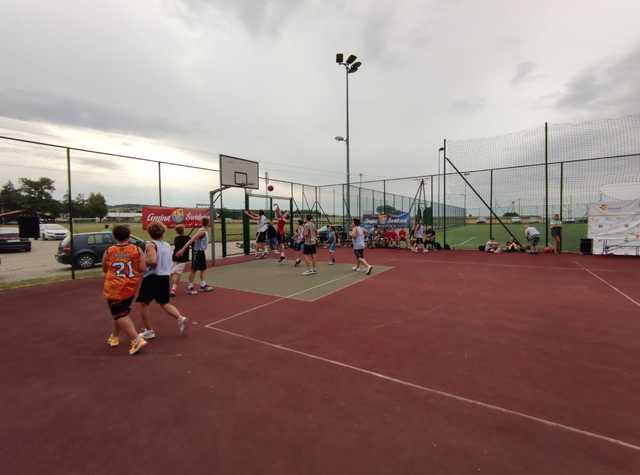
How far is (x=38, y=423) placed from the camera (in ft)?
9.05

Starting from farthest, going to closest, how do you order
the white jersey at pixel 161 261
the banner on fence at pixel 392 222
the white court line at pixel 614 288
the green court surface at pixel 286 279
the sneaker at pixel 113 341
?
the banner on fence at pixel 392 222, the green court surface at pixel 286 279, the white court line at pixel 614 288, the white jersey at pixel 161 261, the sneaker at pixel 113 341

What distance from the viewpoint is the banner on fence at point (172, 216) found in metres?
11.5

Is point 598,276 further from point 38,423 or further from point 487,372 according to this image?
point 38,423

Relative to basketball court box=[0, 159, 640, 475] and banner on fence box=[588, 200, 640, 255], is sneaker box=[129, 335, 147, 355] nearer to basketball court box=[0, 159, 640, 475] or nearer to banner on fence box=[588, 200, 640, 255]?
basketball court box=[0, 159, 640, 475]

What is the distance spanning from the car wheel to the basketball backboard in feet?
19.0

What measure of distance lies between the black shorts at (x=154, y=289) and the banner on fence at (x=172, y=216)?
744 centimetres

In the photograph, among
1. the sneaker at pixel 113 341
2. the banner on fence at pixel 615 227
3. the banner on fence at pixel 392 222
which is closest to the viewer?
the sneaker at pixel 113 341

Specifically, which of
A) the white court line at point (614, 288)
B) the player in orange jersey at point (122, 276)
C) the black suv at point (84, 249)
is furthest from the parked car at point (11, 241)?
the white court line at point (614, 288)

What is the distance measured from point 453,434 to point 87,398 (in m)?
3.52

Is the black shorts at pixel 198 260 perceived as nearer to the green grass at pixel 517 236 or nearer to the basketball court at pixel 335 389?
the basketball court at pixel 335 389

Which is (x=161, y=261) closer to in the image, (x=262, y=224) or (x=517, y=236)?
(x=262, y=224)

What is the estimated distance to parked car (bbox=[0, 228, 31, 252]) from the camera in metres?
16.6

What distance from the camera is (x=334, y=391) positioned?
3.19 meters

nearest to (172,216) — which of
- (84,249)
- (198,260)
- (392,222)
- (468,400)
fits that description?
(84,249)
